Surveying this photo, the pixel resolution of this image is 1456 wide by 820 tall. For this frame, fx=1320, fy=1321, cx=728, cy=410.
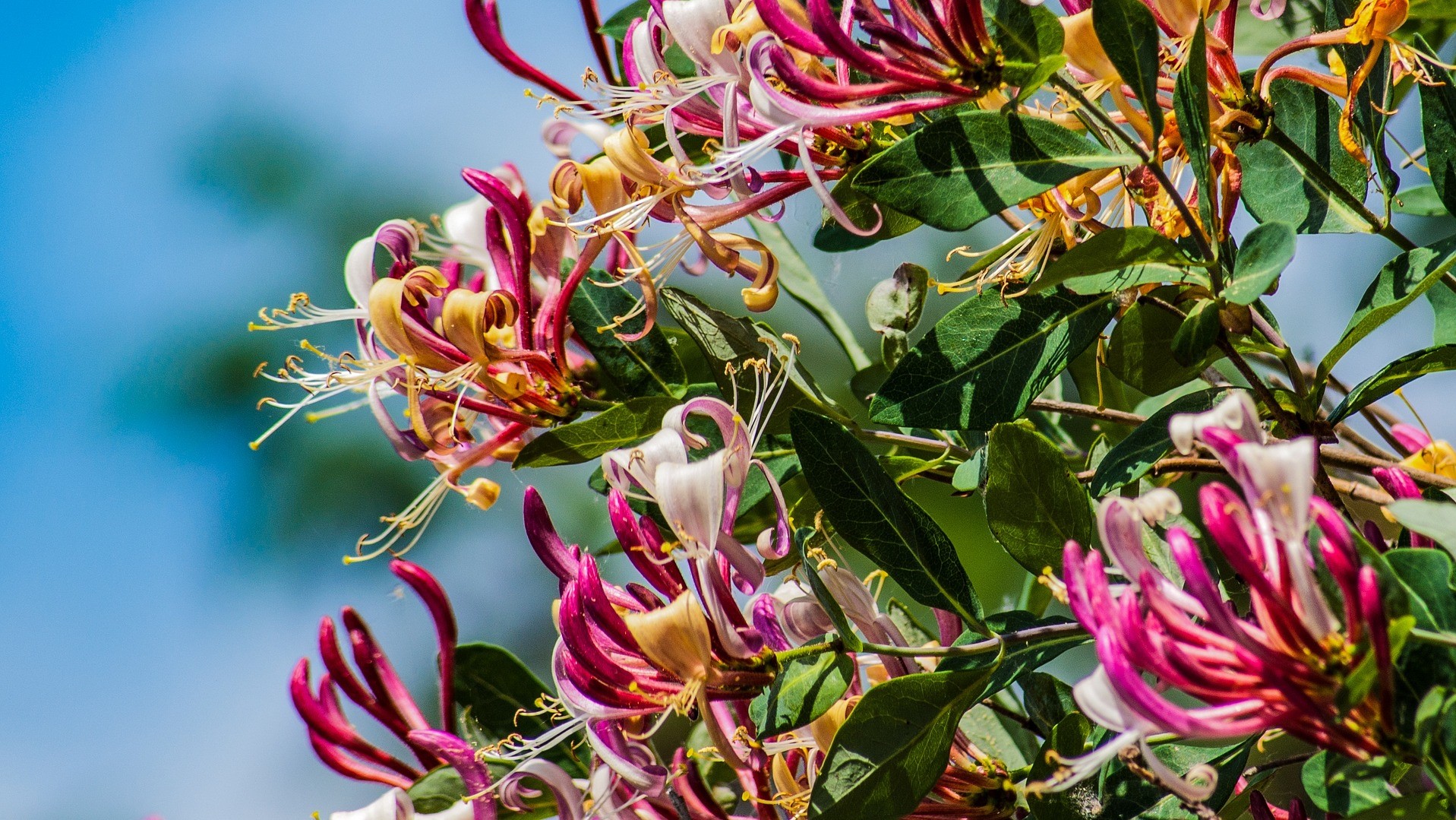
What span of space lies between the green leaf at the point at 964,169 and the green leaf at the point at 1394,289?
0.18 m

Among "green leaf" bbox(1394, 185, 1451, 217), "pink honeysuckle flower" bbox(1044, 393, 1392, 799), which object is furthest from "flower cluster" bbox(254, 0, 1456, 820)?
"green leaf" bbox(1394, 185, 1451, 217)

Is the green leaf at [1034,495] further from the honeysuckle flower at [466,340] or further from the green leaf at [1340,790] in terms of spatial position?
the honeysuckle flower at [466,340]

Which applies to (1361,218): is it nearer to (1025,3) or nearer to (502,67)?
(1025,3)

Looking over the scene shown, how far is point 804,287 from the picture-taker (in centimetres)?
126

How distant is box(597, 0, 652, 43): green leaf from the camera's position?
3.65ft

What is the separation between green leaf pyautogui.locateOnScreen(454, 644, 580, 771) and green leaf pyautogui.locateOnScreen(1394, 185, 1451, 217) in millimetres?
803

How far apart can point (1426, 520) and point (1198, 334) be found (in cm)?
19

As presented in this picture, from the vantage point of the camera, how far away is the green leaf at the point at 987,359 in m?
0.82

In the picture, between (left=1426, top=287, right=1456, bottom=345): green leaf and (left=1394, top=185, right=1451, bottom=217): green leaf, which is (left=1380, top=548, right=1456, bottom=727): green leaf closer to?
(left=1426, top=287, right=1456, bottom=345): green leaf

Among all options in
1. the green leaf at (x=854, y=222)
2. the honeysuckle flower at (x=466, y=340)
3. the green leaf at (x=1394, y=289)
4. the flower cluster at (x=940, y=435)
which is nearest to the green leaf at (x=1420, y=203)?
the flower cluster at (x=940, y=435)

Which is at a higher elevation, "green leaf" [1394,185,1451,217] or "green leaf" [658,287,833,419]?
"green leaf" [658,287,833,419]

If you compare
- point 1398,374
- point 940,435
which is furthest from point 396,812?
point 1398,374

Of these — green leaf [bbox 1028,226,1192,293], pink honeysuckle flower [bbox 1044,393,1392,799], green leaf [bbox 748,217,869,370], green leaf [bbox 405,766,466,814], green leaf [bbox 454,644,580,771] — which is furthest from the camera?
green leaf [bbox 748,217,869,370]

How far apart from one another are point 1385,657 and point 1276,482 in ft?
0.28
